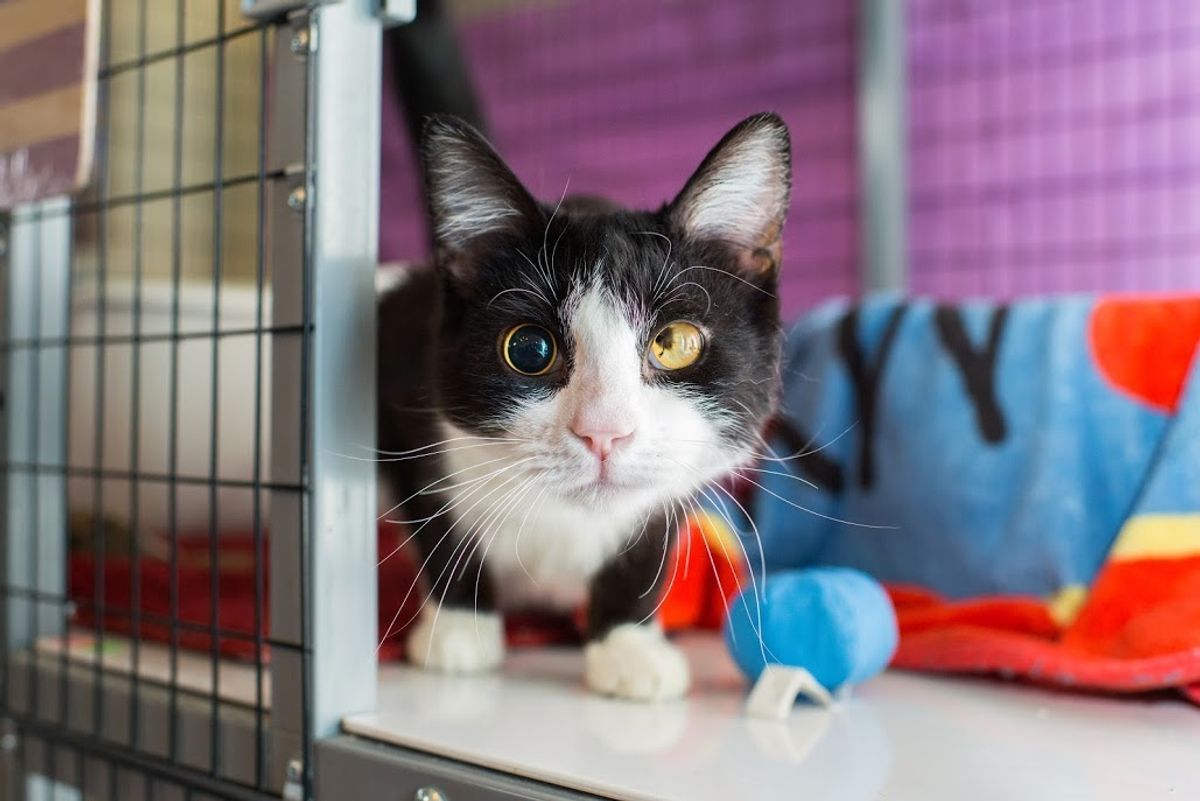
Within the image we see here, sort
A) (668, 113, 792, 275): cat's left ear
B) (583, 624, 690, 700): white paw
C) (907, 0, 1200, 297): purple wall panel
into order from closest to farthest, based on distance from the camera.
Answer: (668, 113, 792, 275): cat's left ear → (583, 624, 690, 700): white paw → (907, 0, 1200, 297): purple wall panel

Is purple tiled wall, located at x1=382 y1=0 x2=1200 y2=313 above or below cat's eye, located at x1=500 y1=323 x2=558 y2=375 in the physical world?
above

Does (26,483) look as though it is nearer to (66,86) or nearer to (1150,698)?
(66,86)

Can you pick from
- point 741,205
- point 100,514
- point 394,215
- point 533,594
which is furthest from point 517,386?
point 394,215

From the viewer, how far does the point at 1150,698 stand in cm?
83

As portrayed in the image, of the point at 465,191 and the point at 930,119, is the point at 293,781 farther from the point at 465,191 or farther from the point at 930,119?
the point at 930,119

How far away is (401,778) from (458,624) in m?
0.24

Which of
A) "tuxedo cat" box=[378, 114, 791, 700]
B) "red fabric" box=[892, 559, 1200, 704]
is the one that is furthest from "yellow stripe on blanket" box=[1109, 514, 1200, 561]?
"tuxedo cat" box=[378, 114, 791, 700]

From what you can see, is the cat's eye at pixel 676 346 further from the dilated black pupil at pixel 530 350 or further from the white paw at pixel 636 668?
the white paw at pixel 636 668

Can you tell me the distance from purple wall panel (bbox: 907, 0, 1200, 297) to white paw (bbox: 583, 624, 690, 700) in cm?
109

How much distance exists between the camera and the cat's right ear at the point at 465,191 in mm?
735

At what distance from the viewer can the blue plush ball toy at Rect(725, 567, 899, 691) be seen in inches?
30.6

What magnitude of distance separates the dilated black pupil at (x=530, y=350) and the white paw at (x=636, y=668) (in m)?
0.26

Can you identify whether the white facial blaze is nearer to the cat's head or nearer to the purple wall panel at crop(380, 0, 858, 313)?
the cat's head

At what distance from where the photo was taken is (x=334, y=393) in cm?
75
